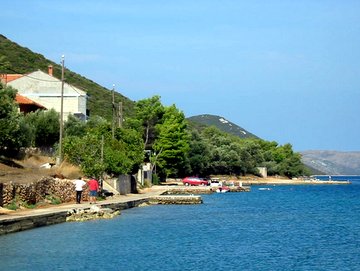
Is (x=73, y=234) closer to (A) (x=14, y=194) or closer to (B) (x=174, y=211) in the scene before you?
(A) (x=14, y=194)

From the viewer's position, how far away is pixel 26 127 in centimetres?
6272

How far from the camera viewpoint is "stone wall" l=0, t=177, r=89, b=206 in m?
39.7

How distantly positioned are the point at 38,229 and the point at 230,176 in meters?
110

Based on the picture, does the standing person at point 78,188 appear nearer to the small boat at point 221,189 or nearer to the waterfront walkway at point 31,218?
the waterfront walkway at point 31,218

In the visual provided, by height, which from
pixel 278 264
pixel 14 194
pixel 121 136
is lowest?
pixel 278 264

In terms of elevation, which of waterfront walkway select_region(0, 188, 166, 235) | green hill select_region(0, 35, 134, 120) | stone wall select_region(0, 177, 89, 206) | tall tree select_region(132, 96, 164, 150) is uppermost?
green hill select_region(0, 35, 134, 120)

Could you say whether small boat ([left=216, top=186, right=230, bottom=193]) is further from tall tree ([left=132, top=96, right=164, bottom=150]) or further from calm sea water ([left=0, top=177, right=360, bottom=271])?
calm sea water ([left=0, top=177, right=360, bottom=271])

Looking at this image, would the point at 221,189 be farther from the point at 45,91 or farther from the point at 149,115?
the point at 45,91

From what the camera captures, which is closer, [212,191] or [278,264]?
[278,264]

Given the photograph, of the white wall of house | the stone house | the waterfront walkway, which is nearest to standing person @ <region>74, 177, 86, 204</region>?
the waterfront walkway

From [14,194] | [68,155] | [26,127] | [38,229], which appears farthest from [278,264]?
[26,127]

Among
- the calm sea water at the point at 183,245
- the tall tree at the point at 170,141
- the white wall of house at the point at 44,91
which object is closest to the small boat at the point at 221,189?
the tall tree at the point at 170,141

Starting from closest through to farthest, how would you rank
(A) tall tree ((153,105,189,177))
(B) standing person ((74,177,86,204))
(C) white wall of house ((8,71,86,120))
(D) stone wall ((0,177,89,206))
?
(D) stone wall ((0,177,89,206)) < (B) standing person ((74,177,86,204)) < (C) white wall of house ((8,71,86,120)) < (A) tall tree ((153,105,189,177))

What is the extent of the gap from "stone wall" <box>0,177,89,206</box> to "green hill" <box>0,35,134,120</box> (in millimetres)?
70316
